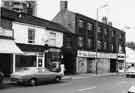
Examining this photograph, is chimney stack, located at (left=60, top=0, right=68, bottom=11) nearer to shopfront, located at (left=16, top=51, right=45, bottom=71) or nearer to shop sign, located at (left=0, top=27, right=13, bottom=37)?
shopfront, located at (left=16, top=51, right=45, bottom=71)

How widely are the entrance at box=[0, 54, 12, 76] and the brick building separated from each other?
1069 cm

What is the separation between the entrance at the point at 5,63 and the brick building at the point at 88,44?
10695 mm

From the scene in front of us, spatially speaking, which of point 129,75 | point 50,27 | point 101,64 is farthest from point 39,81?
point 101,64

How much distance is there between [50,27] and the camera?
88.1 ft

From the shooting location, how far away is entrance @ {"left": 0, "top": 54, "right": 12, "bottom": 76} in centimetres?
2217

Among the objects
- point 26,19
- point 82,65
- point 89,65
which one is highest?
point 26,19

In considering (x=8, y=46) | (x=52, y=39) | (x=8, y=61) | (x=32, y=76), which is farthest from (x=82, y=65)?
(x=32, y=76)

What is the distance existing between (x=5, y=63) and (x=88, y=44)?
54.3 ft

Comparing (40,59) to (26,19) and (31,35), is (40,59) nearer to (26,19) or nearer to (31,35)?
(31,35)

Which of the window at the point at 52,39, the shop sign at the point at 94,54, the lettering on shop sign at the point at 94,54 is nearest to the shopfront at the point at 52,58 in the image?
the window at the point at 52,39

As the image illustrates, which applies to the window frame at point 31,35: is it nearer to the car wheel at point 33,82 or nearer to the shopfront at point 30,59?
the shopfront at point 30,59

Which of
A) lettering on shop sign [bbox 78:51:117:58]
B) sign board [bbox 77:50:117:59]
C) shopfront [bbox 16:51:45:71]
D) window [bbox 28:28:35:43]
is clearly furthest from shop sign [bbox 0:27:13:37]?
lettering on shop sign [bbox 78:51:117:58]

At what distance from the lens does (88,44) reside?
3544 cm

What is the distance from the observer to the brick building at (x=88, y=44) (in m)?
31.7
